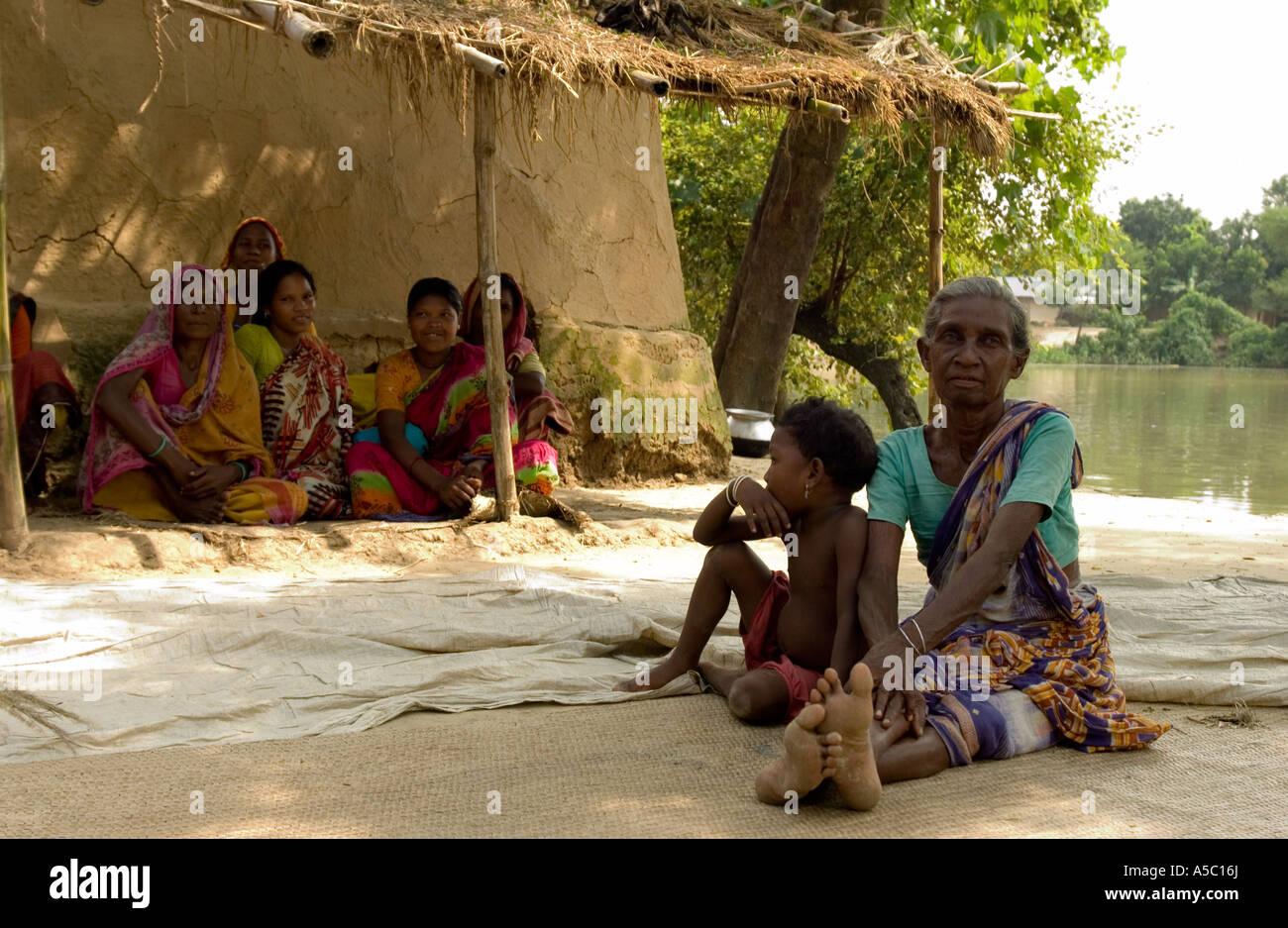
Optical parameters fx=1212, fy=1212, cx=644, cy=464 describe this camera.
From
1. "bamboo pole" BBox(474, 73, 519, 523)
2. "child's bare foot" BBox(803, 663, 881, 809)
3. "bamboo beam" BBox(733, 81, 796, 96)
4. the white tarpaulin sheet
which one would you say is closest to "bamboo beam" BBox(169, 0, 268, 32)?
"bamboo pole" BBox(474, 73, 519, 523)

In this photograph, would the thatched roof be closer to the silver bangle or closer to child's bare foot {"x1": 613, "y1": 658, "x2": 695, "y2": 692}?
child's bare foot {"x1": 613, "y1": 658, "x2": 695, "y2": 692}

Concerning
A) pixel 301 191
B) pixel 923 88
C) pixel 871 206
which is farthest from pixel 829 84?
pixel 871 206

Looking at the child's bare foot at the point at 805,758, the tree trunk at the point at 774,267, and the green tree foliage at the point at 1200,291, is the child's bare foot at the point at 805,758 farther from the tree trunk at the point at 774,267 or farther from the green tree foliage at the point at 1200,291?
the green tree foliage at the point at 1200,291

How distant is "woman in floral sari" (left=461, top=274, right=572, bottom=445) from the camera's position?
6.41 metres

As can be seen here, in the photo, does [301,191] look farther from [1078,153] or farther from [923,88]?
[1078,153]

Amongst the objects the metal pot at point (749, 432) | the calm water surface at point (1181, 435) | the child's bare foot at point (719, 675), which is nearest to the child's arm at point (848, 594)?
the child's bare foot at point (719, 675)

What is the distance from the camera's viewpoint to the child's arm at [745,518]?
9.71 feet

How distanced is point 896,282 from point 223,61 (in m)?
8.28

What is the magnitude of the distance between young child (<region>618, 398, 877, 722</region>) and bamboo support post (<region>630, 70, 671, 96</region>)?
327 cm

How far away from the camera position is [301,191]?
6.85 m

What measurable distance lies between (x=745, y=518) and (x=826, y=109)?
13.7 feet

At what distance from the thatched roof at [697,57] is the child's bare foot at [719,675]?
3242mm

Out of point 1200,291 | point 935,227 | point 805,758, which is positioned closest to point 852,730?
point 805,758

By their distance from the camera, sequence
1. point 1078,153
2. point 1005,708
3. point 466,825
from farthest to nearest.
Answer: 1. point 1078,153
2. point 1005,708
3. point 466,825
